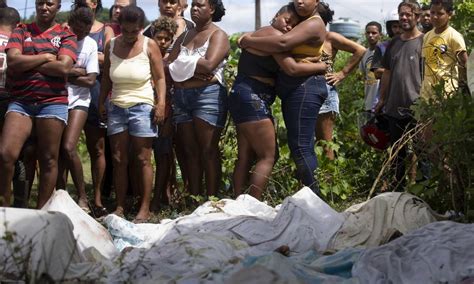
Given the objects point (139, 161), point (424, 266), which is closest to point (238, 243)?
point (424, 266)

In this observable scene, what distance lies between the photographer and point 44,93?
7.79 meters

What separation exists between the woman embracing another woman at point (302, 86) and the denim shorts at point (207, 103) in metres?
0.55

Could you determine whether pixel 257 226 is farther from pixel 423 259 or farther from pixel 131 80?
pixel 131 80

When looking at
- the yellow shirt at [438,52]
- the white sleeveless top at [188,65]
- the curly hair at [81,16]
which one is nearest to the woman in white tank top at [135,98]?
the white sleeveless top at [188,65]

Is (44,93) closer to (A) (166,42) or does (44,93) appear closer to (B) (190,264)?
(A) (166,42)

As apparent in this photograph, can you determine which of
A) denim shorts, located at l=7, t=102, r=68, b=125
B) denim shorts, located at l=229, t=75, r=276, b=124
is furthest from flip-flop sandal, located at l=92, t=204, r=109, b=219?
denim shorts, located at l=229, t=75, r=276, b=124

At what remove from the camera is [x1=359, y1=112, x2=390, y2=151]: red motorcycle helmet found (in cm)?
901

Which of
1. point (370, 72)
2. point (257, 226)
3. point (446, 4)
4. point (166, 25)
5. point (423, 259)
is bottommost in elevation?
point (257, 226)

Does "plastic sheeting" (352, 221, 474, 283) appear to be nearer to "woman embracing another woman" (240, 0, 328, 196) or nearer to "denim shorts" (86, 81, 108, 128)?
"woman embracing another woman" (240, 0, 328, 196)

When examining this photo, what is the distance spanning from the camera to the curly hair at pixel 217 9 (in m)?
8.56

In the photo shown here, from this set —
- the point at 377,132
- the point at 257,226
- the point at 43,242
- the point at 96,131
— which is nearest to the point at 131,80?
the point at 96,131

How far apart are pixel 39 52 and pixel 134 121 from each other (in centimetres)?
Answer: 99

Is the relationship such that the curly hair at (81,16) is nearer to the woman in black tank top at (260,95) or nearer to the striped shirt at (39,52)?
the striped shirt at (39,52)

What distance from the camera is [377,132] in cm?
901
